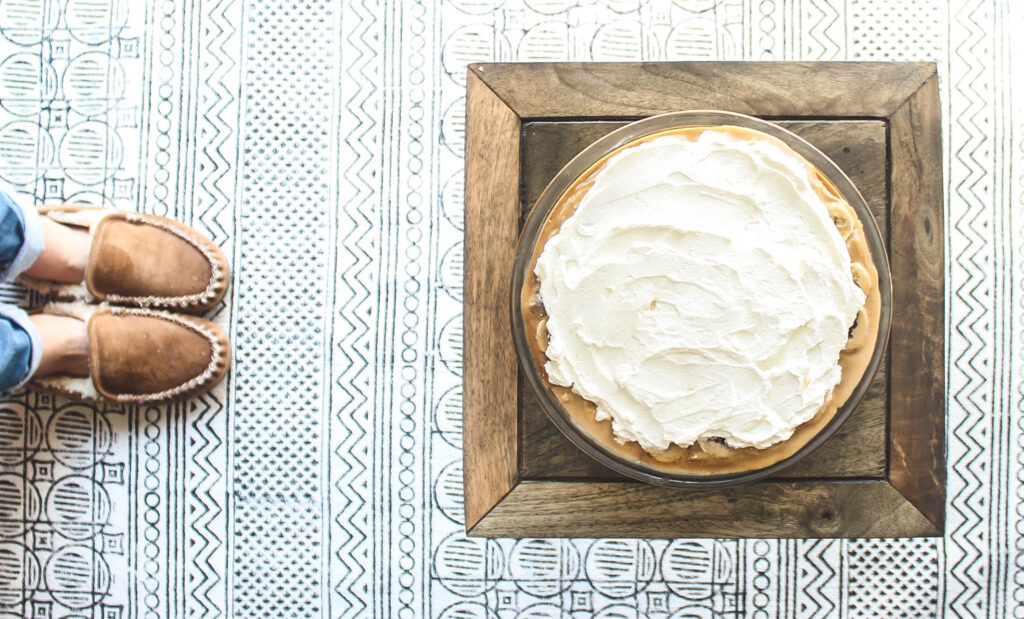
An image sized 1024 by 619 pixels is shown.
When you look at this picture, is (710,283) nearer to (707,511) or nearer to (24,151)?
(707,511)

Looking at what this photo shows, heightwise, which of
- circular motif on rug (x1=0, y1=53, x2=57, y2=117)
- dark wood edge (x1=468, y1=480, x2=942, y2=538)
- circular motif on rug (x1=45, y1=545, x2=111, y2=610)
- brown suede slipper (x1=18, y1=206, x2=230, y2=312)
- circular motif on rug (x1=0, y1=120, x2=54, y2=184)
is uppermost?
circular motif on rug (x1=0, y1=53, x2=57, y2=117)

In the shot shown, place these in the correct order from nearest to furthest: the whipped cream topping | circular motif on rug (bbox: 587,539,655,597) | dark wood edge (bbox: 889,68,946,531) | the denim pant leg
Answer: the whipped cream topping
dark wood edge (bbox: 889,68,946,531)
the denim pant leg
circular motif on rug (bbox: 587,539,655,597)

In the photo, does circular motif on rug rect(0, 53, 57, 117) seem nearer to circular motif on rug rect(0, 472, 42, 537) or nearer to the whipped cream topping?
circular motif on rug rect(0, 472, 42, 537)

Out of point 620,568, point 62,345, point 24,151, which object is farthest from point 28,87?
point 620,568

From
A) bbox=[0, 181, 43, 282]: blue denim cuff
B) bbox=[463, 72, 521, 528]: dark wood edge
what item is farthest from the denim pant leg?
bbox=[463, 72, 521, 528]: dark wood edge

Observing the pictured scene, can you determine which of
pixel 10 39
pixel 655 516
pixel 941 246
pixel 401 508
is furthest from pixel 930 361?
pixel 10 39

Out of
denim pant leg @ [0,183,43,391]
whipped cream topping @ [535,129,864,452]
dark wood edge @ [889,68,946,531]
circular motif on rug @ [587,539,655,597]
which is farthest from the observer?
circular motif on rug @ [587,539,655,597]

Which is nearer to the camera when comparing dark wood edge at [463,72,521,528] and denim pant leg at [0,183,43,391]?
dark wood edge at [463,72,521,528]

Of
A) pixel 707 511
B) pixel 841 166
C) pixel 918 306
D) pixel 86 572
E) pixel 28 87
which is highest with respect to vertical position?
pixel 28 87
